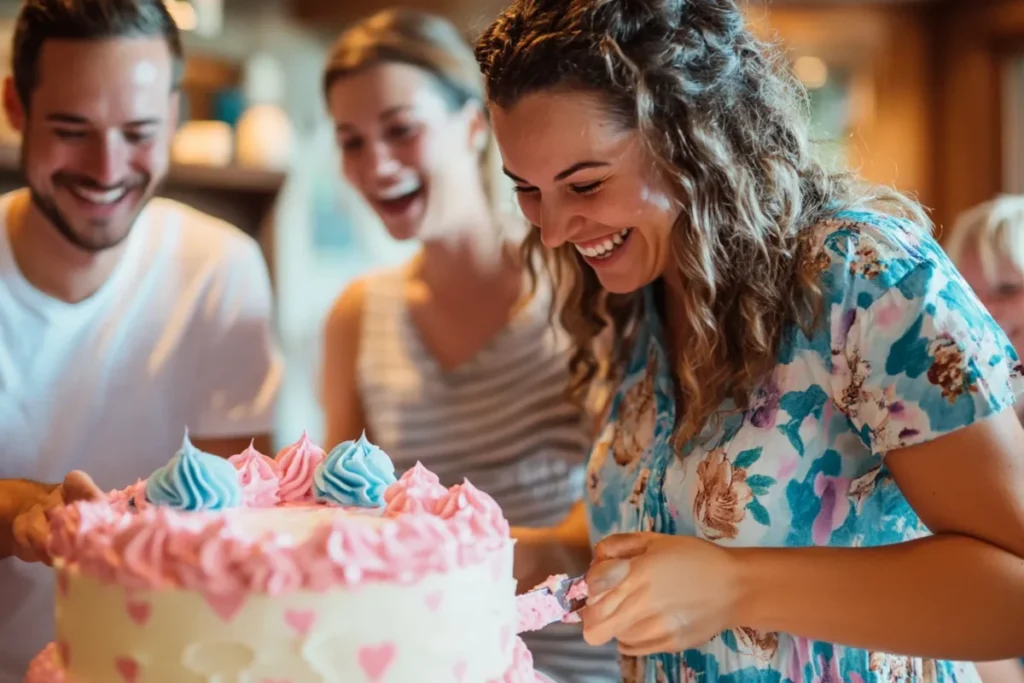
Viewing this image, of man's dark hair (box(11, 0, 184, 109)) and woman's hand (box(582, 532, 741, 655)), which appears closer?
woman's hand (box(582, 532, 741, 655))

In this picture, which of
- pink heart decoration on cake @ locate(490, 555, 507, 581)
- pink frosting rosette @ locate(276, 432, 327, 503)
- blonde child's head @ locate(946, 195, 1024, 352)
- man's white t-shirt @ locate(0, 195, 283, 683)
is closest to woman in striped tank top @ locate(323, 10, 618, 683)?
man's white t-shirt @ locate(0, 195, 283, 683)

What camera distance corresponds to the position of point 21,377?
1447mm

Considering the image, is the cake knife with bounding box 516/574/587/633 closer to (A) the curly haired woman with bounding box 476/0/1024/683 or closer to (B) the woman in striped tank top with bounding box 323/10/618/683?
(A) the curly haired woman with bounding box 476/0/1024/683

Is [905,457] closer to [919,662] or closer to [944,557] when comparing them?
[944,557]

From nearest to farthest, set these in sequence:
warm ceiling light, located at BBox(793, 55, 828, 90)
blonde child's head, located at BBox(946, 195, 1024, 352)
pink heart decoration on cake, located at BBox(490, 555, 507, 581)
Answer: pink heart decoration on cake, located at BBox(490, 555, 507, 581) → blonde child's head, located at BBox(946, 195, 1024, 352) → warm ceiling light, located at BBox(793, 55, 828, 90)

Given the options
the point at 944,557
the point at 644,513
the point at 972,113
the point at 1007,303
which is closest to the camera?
the point at 944,557

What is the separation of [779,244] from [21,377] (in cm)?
99

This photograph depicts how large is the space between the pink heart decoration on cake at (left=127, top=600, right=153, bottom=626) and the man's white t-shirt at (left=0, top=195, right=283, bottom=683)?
58 cm

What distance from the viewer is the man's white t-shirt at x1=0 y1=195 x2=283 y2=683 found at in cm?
144

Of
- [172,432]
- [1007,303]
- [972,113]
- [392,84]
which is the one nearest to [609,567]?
[172,432]

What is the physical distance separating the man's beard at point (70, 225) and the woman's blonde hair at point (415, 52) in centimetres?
51

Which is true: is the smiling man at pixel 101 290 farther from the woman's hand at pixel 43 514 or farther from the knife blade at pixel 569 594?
the knife blade at pixel 569 594

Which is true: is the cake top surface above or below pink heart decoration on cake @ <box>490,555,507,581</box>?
above

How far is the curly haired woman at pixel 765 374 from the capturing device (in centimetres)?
107
